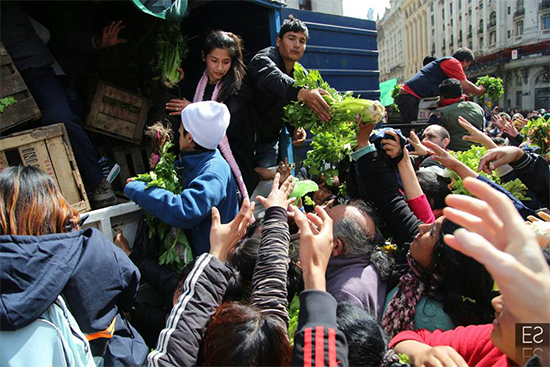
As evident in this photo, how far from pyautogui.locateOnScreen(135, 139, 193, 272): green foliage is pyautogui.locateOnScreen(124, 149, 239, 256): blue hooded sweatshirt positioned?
0.06m

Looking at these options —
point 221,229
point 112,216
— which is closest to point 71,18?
point 112,216

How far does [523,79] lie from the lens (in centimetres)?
4256

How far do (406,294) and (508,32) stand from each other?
5572cm

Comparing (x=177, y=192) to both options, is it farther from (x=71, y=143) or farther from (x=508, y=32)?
(x=508, y=32)

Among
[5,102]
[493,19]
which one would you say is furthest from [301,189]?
[493,19]

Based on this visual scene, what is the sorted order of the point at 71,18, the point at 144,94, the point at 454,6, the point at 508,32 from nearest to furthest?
the point at 71,18
the point at 144,94
the point at 508,32
the point at 454,6

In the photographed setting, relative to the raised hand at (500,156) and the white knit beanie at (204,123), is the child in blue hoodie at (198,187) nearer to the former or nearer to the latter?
the white knit beanie at (204,123)

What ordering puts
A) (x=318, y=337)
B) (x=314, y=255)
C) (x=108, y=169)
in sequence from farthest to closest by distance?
(x=108, y=169) → (x=314, y=255) → (x=318, y=337)

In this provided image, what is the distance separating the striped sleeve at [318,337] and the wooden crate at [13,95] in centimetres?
292

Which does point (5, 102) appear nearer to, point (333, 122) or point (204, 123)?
point (204, 123)

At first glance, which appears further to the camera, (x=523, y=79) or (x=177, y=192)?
(x=523, y=79)

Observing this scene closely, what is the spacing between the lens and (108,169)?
3555 mm

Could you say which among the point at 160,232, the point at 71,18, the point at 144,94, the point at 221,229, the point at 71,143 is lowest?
the point at 160,232

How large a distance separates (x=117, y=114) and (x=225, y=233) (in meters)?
2.59
